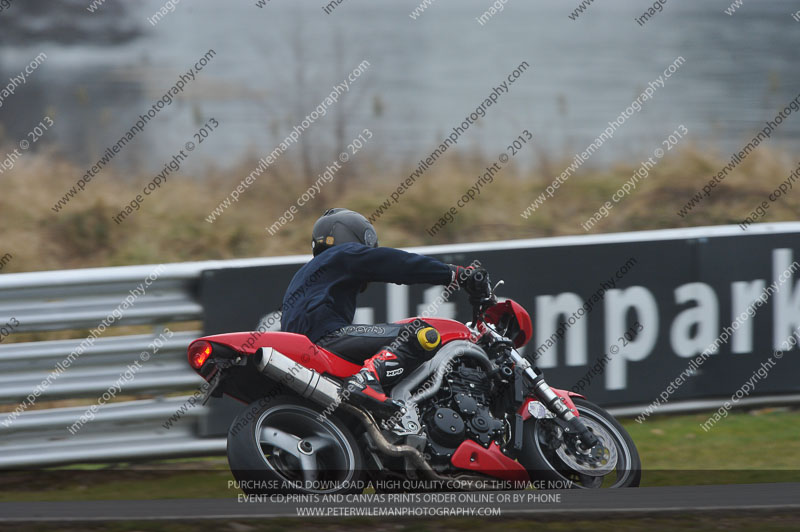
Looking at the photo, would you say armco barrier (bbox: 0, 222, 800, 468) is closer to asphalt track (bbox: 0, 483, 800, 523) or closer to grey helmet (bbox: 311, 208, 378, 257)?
grey helmet (bbox: 311, 208, 378, 257)

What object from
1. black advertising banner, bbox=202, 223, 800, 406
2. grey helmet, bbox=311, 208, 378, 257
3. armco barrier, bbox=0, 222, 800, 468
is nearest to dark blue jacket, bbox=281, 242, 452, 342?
grey helmet, bbox=311, 208, 378, 257

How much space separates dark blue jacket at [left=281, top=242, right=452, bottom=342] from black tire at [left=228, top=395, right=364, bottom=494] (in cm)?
48

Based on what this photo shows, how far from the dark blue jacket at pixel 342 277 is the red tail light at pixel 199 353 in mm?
636

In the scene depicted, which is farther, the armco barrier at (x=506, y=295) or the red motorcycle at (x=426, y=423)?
the armco barrier at (x=506, y=295)

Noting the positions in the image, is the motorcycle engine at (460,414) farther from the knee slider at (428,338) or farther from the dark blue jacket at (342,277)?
the dark blue jacket at (342,277)

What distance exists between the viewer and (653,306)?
24.7 feet

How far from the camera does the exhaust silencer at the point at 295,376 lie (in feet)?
15.8

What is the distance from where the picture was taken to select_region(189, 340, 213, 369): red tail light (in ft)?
15.6

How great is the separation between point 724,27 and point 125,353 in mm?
12133

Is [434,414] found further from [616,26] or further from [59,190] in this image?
[616,26]

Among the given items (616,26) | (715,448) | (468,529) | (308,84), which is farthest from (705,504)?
(616,26)

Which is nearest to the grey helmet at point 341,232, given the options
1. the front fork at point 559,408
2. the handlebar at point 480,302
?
the handlebar at point 480,302

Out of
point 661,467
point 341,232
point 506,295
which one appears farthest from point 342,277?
point 661,467

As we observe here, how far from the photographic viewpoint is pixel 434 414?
5.22 m
